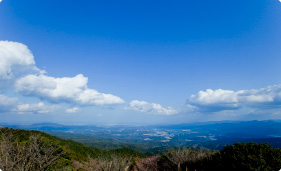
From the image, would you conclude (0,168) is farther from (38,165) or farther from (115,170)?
(115,170)

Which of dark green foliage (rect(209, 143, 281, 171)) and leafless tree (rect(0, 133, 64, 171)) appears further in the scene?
dark green foliage (rect(209, 143, 281, 171))

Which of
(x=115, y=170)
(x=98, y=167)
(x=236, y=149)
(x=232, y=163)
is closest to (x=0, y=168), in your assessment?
(x=98, y=167)

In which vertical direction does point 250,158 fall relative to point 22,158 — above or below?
above

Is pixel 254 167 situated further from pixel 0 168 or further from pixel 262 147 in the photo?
pixel 0 168

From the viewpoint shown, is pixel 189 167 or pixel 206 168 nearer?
pixel 206 168

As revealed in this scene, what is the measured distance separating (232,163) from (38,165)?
10014 mm

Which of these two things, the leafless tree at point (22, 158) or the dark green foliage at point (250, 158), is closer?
the leafless tree at point (22, 158)

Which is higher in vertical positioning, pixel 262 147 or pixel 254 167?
pixel 262 147

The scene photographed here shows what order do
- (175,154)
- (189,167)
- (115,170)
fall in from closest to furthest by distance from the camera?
(115,170)
(189,167)
(175,154)

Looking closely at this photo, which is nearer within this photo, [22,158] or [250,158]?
[250,158]

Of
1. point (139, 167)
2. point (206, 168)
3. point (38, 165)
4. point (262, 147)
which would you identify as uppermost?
point (262, 147)

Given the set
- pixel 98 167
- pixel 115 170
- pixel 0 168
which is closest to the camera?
pixel 0 168

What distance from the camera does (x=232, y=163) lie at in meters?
7.83

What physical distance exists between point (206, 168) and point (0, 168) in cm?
1186
